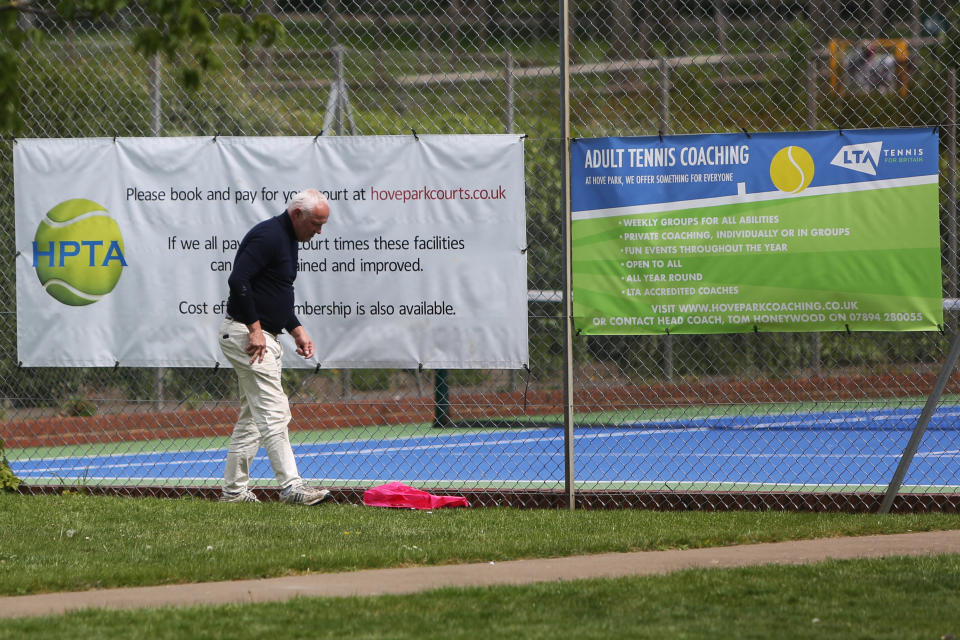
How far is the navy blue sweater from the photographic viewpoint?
30.0 ft

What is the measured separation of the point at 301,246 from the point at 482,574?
12.2 ft

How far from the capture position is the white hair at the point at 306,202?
9.12 metres

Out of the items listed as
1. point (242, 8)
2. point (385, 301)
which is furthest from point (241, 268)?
point (242, 8)

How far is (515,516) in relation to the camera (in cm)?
883

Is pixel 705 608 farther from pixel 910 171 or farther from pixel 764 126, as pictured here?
pixel 764 126

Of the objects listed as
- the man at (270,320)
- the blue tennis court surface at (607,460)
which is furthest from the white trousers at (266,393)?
the blue tennis court surface at (607,460)

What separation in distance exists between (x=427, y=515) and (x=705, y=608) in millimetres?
3242

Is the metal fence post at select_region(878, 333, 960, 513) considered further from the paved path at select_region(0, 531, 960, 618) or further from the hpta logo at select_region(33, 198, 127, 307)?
the hpta logo at select_region(33, 198, 127, 307)

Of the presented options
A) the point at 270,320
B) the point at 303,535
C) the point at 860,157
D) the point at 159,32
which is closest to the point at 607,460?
the point at 270,320

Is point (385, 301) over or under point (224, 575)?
over

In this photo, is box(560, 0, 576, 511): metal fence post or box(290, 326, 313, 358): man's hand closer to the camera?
box(560, 0, 576, 511): metal fence post

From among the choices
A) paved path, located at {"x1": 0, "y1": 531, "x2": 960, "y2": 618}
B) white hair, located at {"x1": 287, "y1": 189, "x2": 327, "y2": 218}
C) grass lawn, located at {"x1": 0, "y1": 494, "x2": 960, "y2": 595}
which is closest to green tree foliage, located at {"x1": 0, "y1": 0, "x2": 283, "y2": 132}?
paved path, located at {"x1": 0, "y1": 531, "x2": 960, "y2": 618}

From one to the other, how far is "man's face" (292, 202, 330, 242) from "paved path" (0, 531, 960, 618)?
2.91 m

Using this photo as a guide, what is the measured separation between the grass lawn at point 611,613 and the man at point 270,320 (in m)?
3.27
